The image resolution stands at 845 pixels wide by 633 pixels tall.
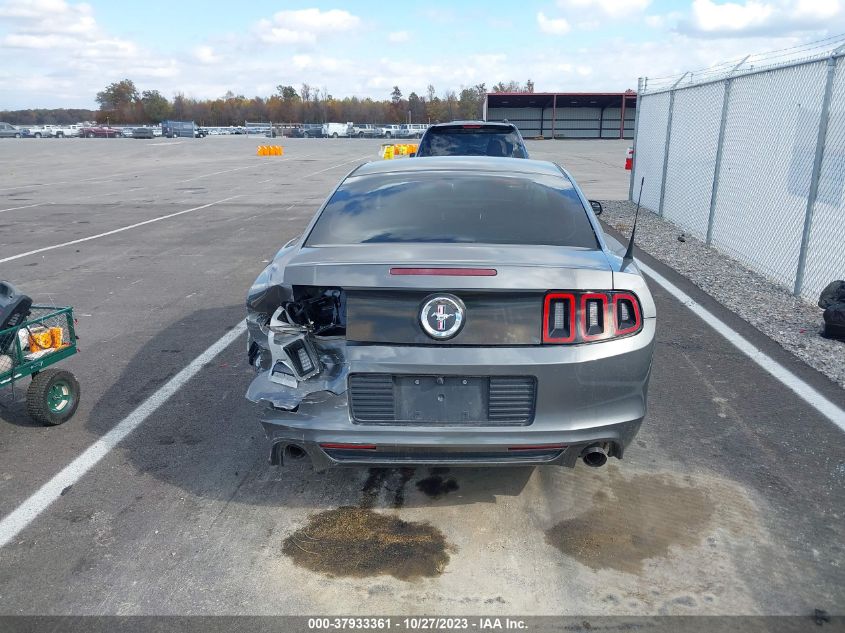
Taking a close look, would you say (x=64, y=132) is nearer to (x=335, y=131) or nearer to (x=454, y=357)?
(x=335, y=131)

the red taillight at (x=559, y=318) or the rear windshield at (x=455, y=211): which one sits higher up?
the rear windshield at (x=455, y=211)

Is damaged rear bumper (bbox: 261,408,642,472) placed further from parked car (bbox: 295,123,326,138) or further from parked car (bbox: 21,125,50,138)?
parked car (bbox: 21,125,50,138)

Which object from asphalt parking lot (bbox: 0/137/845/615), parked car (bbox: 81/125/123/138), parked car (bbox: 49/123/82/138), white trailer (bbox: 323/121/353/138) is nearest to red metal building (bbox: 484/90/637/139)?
white trailer (bbox: 323/121/353/138)

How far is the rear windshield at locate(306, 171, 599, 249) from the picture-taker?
3.74m

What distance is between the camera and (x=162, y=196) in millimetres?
20000

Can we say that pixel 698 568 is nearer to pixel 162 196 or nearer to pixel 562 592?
pixel 562 592

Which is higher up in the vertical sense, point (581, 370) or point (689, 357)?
point (581, 370)

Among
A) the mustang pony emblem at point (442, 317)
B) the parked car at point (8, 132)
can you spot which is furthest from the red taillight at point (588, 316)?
the parked car at point (8, 132)

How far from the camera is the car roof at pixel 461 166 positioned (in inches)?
179

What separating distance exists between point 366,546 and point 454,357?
0.96 metres

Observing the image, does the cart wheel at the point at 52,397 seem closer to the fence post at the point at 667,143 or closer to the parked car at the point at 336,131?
the fence post at the point at 667,143

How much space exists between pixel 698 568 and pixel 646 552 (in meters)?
0.22

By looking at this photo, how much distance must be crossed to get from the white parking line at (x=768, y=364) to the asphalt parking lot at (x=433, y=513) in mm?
85

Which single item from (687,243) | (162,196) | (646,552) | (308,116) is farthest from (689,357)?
(308,116)
